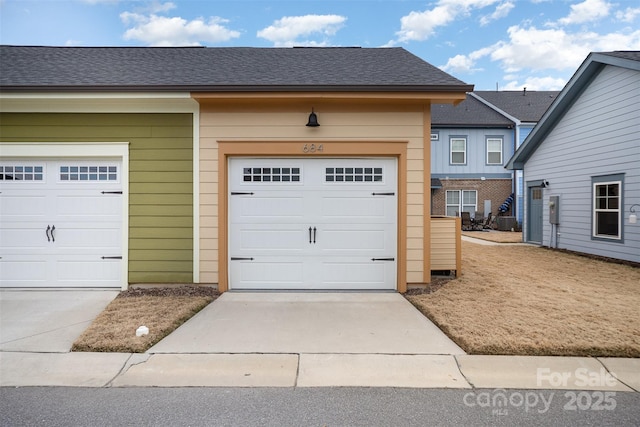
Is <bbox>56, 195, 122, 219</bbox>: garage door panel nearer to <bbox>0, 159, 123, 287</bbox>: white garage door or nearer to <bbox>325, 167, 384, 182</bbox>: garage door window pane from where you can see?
<bbox>0, 159, 123, 287</bbox>: white garage door

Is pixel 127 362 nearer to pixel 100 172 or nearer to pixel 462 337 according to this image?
pixel 462 337

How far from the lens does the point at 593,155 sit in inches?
400

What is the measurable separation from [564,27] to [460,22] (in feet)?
10.8

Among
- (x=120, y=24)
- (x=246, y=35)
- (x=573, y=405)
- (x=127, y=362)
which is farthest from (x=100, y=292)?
(x=246, y=35)

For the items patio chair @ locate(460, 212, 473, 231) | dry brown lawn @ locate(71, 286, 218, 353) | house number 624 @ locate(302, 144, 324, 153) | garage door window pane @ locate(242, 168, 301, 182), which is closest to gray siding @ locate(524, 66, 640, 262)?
patio chair @ locate(460, 212, 473, 231)

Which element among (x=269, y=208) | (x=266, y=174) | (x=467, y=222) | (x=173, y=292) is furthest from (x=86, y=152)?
(x=467, y=222)

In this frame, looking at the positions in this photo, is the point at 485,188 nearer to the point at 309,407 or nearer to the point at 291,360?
the point at 291,360

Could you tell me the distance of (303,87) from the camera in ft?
19.4

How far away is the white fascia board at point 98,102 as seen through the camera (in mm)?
5980

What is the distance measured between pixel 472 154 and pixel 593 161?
10656 mm

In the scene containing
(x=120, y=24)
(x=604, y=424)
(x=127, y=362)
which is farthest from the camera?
(x=120, y=24)

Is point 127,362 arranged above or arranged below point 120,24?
below

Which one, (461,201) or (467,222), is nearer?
(467,222)

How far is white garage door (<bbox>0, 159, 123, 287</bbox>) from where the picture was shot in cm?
641
